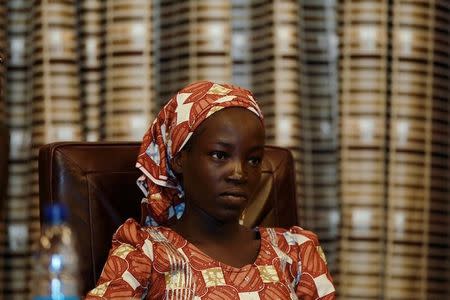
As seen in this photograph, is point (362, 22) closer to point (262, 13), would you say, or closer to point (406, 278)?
point (262, 13)

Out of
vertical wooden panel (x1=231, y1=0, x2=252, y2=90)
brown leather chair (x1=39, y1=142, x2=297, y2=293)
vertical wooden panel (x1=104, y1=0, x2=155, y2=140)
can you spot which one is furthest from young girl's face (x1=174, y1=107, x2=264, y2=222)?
vertical wooden panel (x1=231, y1=0, x2=252, y2=90)

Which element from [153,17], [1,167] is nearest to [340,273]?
[153,17]

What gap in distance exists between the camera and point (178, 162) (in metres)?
1.69

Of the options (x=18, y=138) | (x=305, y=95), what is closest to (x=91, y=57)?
(x=18, y=138)

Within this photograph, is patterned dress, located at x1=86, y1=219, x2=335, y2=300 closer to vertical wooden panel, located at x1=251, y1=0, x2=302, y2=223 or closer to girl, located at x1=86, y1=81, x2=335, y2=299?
girl, located at x1=86, y1=81, x2=335, y2=299

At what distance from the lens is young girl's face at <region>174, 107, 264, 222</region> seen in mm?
1612

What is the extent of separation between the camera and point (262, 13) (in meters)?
2.58

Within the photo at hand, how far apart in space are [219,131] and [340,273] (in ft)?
3.78

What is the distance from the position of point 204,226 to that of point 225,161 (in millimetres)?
142

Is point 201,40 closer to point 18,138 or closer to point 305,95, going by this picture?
point 305,95

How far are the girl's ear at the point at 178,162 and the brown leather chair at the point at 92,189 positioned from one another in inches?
6.3

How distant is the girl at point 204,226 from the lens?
1.61m

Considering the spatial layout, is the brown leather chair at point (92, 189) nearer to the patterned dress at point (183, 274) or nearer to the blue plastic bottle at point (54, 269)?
the patterned dress at point (183, 274)

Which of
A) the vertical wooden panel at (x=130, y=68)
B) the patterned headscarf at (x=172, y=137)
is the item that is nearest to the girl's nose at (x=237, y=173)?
the patterned headscarf at (x=172, y=137)
